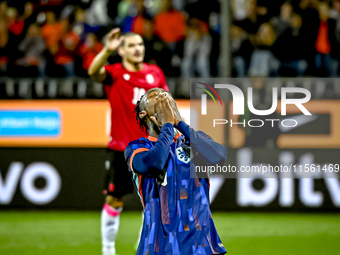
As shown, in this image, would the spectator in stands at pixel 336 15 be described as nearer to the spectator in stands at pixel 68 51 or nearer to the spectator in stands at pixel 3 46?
the spectator in stands at pixel 68 51

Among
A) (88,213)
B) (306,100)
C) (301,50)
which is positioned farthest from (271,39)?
(88,213)

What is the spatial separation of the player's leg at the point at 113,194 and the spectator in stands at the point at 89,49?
4.04 meters

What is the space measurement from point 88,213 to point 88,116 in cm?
141

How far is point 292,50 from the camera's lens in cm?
788

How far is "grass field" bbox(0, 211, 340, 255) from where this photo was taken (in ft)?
15.8

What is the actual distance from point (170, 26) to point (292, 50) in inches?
84.4

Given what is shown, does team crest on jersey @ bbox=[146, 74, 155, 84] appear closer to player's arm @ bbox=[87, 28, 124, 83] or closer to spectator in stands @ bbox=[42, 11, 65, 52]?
player's arm @ bbox=[87, 28, 124, 83]

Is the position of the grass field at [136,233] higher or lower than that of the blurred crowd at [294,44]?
lower

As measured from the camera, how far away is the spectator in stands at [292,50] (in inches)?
304

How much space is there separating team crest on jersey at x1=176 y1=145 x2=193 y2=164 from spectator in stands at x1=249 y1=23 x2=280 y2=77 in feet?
17.9

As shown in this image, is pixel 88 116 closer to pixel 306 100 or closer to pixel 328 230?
pixel 306 100

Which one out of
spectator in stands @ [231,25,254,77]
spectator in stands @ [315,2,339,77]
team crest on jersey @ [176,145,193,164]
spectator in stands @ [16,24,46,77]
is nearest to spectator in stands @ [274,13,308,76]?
spectator in stands @ [315,2,339,77]

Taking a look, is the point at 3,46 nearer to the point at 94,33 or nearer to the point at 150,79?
the point at 94,33

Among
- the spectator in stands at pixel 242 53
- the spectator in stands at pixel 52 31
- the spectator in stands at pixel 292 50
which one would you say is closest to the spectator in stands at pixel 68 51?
the spectator in stands at pixel 52 31
